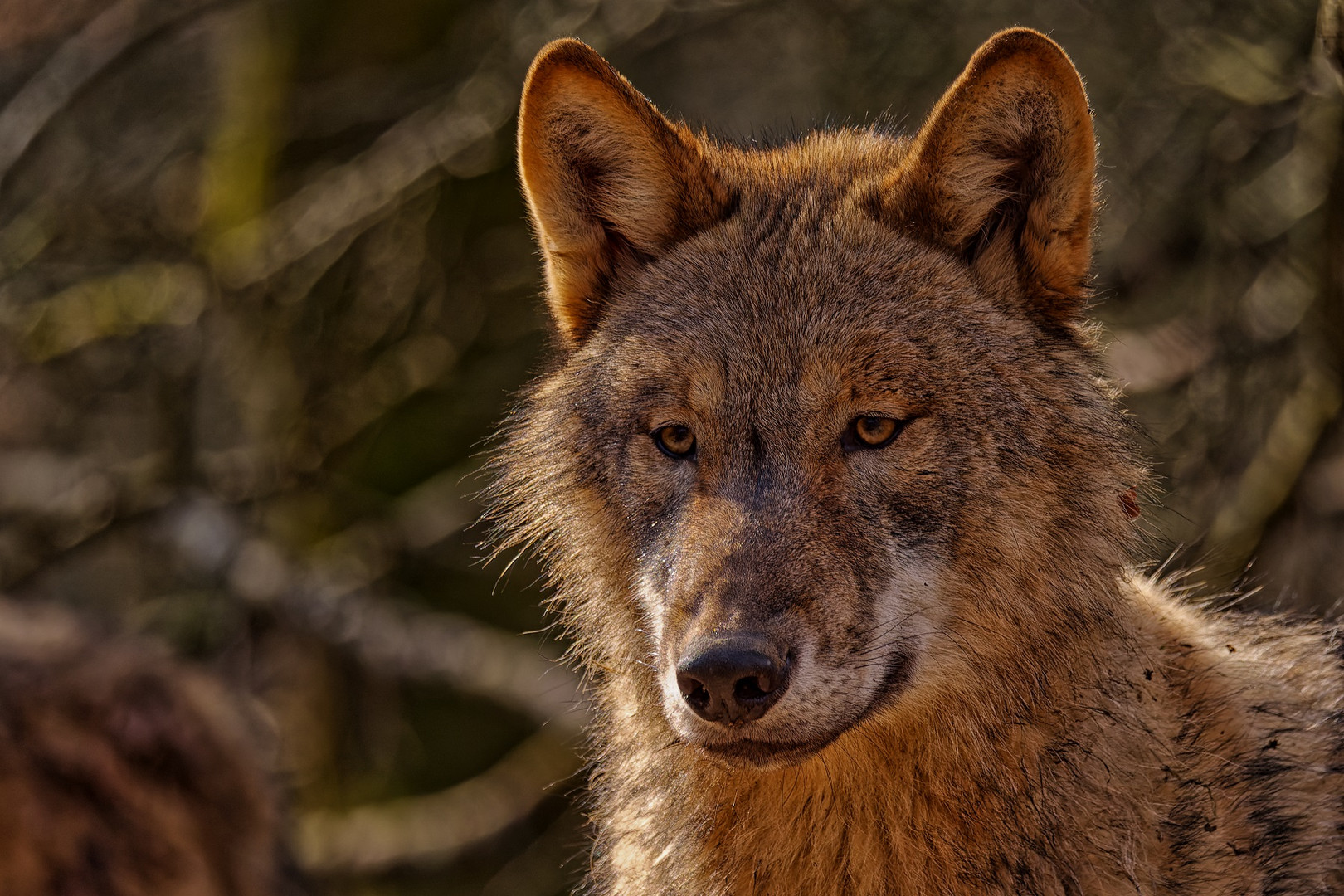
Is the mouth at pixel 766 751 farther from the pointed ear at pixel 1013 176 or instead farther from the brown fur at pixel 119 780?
the brown fur at pixel 119 780

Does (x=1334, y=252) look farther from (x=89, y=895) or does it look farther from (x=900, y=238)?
(x=89, y=895)

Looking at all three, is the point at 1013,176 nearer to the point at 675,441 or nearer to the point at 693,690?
the point at 675,441

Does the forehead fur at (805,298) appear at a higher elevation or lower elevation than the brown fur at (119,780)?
higher

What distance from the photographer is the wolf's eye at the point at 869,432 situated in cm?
309

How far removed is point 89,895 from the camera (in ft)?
12.2

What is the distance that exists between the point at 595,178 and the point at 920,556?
1.40 meters

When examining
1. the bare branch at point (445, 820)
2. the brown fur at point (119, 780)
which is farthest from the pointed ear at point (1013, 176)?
the bare branch at point (445, 820)

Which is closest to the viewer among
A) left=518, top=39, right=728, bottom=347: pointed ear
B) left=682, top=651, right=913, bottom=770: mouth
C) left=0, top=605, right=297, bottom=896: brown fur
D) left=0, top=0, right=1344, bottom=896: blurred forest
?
left=682, top=651, right=913, bottom=770: mouth

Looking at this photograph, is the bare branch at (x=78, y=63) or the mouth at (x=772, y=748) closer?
the mouth at (x=772, y=748)

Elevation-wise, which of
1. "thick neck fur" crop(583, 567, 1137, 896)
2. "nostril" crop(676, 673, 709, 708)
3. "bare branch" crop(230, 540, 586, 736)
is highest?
"nostril" crop(676, 673, 709, 708)

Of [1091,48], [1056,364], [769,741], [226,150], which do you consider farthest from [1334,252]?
[226,150]

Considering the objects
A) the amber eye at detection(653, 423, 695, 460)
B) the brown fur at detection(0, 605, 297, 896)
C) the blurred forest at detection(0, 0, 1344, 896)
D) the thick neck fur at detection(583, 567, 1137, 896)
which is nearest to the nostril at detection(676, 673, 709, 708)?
the thick neck fur at detection(583, 567, 1137, 896)

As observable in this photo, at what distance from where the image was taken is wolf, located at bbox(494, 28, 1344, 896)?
9.93 feet

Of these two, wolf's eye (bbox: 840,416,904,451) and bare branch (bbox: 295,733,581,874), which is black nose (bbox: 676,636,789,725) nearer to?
wolf's eye (bbox: 840,416,904,451)
